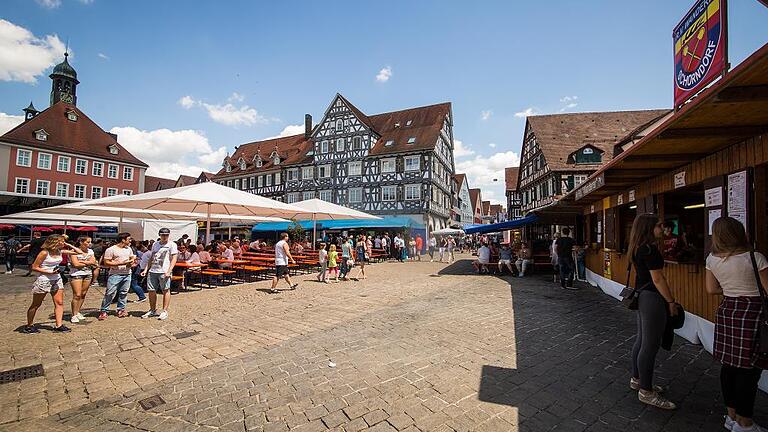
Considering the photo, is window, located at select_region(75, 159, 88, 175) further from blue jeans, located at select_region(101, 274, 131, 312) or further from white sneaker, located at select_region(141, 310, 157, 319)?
white sneaker, located at select_region(141, 310, 157, 319)

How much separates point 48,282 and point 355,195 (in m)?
29.1

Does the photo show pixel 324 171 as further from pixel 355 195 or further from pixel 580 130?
pixel 580 130

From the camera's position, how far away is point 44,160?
3444cm

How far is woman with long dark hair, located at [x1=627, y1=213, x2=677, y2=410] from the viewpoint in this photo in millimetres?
3047

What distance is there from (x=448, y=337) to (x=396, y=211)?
1085 inches

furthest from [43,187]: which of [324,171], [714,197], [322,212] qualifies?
[714,197]

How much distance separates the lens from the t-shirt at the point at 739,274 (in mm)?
2631

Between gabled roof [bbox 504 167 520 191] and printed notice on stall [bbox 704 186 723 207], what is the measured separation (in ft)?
147

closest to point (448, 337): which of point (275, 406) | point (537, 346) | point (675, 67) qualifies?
point (537, 346)

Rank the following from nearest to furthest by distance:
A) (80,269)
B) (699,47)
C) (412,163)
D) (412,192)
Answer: (699,47) < (80,269) < (412,192) < (412,163)

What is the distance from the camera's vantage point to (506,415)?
2979 mm

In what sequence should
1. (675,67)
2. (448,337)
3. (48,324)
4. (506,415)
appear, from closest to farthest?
(506,415) → (675,67) → (448,337) → (48,324)

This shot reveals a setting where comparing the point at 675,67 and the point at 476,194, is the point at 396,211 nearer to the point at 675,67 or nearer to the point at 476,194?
the point at 675,67

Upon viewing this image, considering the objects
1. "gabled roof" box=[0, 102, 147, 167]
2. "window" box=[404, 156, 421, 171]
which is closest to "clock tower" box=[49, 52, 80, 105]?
"gabled roof" box=[0, 102, 147, 167]
